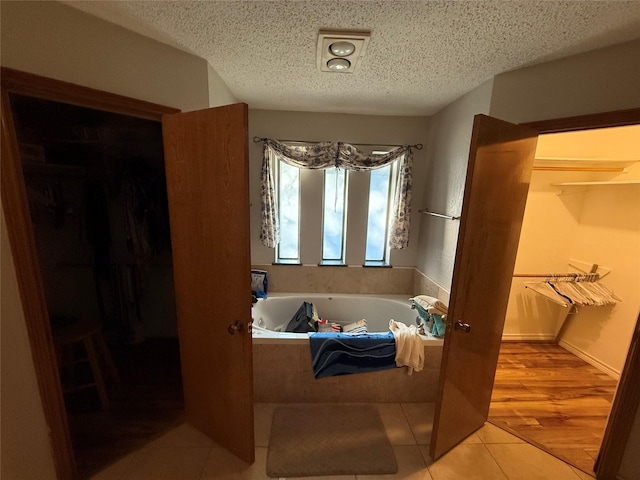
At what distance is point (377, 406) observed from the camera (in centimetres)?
200

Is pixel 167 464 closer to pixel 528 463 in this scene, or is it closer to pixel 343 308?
pixel 343 308

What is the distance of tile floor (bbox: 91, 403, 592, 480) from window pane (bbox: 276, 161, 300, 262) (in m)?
1.72

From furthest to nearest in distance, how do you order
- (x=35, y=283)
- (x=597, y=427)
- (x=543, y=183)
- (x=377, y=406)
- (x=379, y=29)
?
(x=543, y=183), (x=377, y=406), (x=597, y=427), (x=379, y=29), (x=35, y=283)

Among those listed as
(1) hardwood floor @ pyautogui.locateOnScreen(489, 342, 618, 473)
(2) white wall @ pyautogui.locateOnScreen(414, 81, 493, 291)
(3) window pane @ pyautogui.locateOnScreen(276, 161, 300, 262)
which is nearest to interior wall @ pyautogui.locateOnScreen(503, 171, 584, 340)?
(1) hardwood floor @ pyautogui.locateOnScreen(489, 342, 618, 473)

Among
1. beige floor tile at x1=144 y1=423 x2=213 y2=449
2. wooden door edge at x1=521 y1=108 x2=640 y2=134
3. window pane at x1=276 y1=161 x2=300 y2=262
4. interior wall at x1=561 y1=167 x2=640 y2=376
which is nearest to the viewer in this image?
wooden door edge at x1=521 y1=108 x2=640 y2=134

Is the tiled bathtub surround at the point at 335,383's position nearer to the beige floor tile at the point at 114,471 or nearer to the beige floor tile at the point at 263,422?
the beige floor tile at the point at 263,422

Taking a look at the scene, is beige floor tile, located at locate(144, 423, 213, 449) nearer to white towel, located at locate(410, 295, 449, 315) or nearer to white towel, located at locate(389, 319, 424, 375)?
white towel, located at locate(389, 319, 424, 375)

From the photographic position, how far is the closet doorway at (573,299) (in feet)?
6.63

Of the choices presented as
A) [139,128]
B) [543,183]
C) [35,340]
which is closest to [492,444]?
[543,183]

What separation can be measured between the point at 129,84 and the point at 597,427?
148 inches

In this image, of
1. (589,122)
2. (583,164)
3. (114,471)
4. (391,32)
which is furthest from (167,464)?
(583,164)

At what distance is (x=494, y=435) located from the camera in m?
1.78

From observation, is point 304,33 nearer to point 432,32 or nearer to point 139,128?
point 432,32

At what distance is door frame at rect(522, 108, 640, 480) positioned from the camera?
1.32 metres
